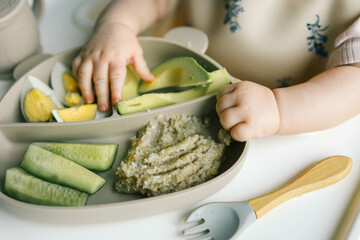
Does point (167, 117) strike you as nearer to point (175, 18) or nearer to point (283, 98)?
point (283, 98)

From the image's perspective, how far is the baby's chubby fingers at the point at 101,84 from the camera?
0.73 metres

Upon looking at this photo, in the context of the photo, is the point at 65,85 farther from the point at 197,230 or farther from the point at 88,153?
the point at 197,230

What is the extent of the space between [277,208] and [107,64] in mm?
483

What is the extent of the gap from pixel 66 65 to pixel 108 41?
0.12 metres

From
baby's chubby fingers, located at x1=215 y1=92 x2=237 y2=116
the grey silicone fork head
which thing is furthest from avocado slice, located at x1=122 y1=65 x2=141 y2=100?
the grey silicone fork head

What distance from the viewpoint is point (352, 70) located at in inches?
27.6

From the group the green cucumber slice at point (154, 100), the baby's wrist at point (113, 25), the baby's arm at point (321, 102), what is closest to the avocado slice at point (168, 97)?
the green cucumber slice at point (154, 100)

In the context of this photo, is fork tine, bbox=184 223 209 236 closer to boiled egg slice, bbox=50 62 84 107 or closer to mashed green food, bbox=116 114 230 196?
mashed green food, bbox=116 114 230 196

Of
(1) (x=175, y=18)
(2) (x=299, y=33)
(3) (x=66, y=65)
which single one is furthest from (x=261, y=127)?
(1) (x=175, y=18)

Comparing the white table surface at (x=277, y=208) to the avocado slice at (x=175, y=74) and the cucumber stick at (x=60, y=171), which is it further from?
the avocado slice at (x=175, y=74)

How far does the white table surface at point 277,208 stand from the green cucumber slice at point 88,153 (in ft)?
0.38

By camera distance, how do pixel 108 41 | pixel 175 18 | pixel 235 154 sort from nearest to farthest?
pixel 235 154, pixel 108 41, pixel 175 18

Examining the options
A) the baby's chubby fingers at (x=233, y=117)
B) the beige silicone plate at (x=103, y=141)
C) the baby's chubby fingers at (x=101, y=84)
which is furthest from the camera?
the baby's chubby fingers at (x=101, y=84)

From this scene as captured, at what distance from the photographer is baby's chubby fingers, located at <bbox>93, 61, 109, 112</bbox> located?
28.7 inches
